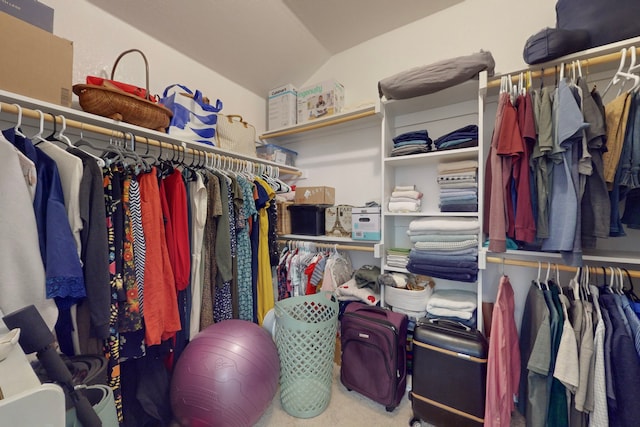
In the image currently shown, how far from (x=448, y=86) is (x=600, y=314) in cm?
135

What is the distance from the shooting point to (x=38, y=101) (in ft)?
3.49

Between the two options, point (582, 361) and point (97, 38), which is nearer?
point (582, 361)

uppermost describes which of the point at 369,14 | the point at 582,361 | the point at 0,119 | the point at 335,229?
A: the point at 369,14

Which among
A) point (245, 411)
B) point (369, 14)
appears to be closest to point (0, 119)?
point (245, 411)

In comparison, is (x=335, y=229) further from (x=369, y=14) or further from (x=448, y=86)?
(x=369, y=14)

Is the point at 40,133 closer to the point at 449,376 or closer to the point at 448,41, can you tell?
the point at 449,376

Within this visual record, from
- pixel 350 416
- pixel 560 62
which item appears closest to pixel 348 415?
pixel 350 416

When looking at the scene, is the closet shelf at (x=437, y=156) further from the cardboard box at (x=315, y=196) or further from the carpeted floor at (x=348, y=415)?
the carpeted floor at (x=348, y=415)

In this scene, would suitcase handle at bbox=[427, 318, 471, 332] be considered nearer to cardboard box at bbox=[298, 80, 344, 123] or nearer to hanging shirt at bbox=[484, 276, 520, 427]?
hanging shirt at bbox=[484, 276, 520, 427]

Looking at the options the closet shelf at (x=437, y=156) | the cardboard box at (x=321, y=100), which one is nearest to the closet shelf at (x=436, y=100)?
the closet shelf at (x=437, y=156)

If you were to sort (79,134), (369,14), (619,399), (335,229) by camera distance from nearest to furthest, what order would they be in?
(619,399), (79,134), (369,14), (335,229)

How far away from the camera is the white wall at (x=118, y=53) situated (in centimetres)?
142

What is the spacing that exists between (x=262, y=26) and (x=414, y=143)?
1.40m

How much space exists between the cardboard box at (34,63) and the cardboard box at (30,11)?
0.36 feet
